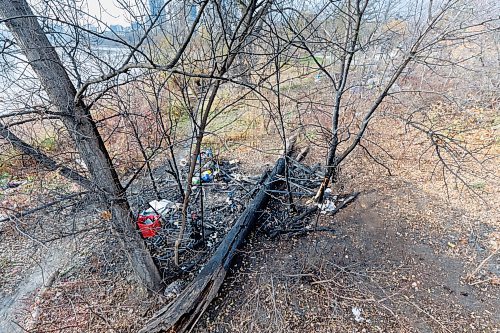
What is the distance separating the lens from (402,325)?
2.32 meters

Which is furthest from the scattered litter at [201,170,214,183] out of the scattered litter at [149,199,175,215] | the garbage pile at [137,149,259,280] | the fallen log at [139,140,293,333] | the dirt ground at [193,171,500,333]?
the dirt ground at [193,171,500,333]

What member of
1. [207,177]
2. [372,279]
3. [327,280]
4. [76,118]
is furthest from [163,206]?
[372,279]

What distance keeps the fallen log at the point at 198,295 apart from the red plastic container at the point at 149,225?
3.02 ft

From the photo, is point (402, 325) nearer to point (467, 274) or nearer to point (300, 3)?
point (467, 274)

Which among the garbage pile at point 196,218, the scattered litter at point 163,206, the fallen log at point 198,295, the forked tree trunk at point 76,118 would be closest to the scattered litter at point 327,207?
the garbage pile at point 196,218

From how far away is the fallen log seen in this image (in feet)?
7.43

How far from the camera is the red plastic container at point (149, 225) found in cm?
323

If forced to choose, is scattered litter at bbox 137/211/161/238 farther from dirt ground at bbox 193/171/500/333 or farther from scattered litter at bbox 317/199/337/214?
scattered litter at bbox 317/199/337/214

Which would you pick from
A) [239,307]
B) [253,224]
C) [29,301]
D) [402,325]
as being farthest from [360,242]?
[29,301]

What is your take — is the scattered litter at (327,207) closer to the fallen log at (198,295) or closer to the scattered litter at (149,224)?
the fallen log at (198,295)

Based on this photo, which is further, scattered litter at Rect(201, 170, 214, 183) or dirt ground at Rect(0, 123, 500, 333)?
scattered litter at Rect(201, 170, 214, 183)

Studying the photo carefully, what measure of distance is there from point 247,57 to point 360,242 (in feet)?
8.30

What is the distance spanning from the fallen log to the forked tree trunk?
504 mm

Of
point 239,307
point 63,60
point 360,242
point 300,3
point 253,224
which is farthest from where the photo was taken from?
point 253,224
